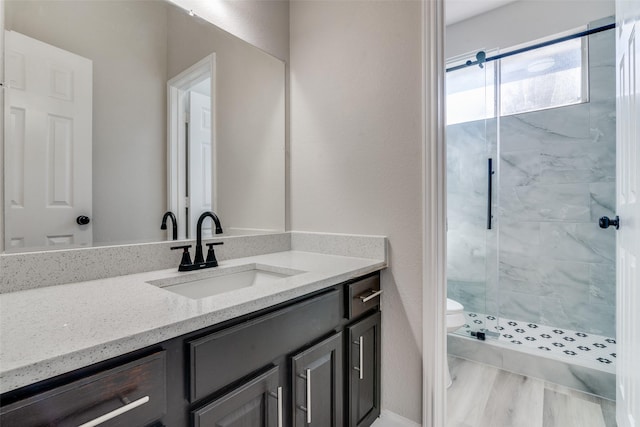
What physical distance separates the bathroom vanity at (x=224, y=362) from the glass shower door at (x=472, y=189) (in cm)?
147

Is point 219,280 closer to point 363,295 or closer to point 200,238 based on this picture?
point 200,238

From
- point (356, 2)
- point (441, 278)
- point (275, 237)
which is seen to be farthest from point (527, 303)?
point (356, 2)

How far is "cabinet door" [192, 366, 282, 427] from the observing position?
72 centimetres

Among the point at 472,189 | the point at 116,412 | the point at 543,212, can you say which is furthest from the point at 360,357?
the point at 543,212

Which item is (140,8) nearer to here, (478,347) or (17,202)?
(17,202)

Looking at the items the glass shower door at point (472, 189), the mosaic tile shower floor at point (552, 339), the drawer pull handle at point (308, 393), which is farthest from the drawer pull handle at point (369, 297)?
the glass shower door at point (472, 189)

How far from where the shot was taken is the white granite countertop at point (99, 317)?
503 millimetres

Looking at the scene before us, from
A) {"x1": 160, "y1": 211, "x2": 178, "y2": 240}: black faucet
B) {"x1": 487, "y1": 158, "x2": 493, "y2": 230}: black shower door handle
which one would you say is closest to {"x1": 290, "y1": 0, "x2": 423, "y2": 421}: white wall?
{"x1": 160, "y1": 211, "x2": 178, "y2": 240}: black faucet

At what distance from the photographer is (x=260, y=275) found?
54.3 inches

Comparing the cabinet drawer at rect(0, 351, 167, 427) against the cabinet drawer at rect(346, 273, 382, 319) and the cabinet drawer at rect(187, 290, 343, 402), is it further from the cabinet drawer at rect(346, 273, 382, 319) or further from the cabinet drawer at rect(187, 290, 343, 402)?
the cabinet drawer at rect(346, 273, 382, 319)

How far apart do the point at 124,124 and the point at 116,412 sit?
0.99 meters

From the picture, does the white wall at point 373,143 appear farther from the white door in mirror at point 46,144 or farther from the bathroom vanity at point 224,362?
the white door in mirror at point 46,144

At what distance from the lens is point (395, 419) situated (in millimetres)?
1417

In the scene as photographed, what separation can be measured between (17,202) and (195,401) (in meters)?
0.82
